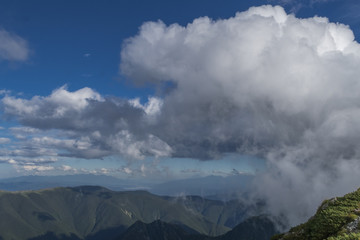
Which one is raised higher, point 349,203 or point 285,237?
point 349,203

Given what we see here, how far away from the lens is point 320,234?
2669cm

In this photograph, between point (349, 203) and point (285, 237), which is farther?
point (285, 237)

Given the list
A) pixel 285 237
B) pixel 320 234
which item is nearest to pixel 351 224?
pixel 320 234

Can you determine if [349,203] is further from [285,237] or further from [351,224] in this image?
[285,237]

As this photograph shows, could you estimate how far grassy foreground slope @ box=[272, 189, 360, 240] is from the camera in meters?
25.0

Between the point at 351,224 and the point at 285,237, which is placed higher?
the point at 351,224

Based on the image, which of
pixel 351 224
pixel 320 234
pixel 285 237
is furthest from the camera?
pixel 285 237

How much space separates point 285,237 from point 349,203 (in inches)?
285

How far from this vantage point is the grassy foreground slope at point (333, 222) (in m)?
25.0

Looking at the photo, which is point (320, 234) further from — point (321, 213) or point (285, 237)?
point (285, 237)

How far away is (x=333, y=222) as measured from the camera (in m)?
26.4

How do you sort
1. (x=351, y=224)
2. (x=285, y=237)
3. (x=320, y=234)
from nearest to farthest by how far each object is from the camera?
(x=351, y=224)
(x=320, y=234)
(x=285, y=237)

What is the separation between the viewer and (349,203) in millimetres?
28016

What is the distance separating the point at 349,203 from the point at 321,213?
289 centimetres
